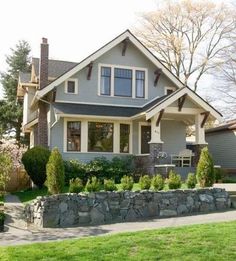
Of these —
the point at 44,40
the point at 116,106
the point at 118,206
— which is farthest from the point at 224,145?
the point at 118,206

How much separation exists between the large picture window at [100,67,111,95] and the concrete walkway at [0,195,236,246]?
10983 millimetres

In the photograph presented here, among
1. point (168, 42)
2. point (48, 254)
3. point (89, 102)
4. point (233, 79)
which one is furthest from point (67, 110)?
point (233, 79)

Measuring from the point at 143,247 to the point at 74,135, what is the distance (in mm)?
14034

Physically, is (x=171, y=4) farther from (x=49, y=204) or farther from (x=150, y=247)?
(x=150, y=247)

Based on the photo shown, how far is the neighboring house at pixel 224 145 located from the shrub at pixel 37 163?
12107mm

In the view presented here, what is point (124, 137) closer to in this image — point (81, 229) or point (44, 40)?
point (44, 40)

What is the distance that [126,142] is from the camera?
22.7 metres

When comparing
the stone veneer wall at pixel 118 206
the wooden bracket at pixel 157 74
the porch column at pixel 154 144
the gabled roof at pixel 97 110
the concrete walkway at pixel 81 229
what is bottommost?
the concrete walkway at pixel 81 229

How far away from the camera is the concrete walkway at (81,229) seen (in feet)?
32.8

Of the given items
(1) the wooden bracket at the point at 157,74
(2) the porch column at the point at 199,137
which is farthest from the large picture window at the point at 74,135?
(2) the porch column at the point at 199,137

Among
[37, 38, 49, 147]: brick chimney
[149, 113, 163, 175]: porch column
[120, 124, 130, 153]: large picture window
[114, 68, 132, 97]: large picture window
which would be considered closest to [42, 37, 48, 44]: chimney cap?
[37, 38, 49, 147]: brick chimney

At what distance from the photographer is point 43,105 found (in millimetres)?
22891

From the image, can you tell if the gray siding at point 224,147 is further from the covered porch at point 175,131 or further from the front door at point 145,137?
the front door at point 145,137

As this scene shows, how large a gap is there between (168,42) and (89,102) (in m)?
16.2
